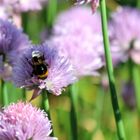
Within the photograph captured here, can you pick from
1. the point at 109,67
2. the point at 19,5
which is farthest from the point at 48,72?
the point at 19,5

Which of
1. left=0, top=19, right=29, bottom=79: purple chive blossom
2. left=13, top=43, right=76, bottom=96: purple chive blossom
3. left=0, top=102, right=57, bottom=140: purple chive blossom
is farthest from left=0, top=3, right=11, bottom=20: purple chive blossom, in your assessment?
left=0, top=102, right=57, bottom=140: purple chive blossom

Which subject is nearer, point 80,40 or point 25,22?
Result: point 80,40

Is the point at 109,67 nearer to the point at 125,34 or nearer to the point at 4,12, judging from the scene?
the point at 4,12

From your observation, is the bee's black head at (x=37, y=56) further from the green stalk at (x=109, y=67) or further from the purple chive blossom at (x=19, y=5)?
the purple chive blossom at (x=19, y=5)

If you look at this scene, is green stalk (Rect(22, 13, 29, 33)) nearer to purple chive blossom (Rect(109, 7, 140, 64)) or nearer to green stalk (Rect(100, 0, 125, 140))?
purple chive blossom (Rect(109, 7, 140, 64))

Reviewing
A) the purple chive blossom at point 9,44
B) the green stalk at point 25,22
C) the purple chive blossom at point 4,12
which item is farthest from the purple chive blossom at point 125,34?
the purple chive blossom at point 9,44

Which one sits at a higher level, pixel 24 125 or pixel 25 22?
pixel 25 22

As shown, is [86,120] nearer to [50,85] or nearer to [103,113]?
[103,113]
